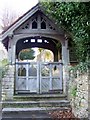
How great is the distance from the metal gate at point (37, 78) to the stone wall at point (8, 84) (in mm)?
222

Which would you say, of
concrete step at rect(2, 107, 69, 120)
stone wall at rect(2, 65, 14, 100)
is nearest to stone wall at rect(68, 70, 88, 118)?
concrete step at rect(2, 107, 69, 120)

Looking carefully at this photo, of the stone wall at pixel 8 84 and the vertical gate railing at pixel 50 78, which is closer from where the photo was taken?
the stone wall at pixel 8 84

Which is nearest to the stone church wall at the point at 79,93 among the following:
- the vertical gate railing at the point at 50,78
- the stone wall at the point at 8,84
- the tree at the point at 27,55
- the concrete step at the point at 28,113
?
the concrete step at the point at 28,113

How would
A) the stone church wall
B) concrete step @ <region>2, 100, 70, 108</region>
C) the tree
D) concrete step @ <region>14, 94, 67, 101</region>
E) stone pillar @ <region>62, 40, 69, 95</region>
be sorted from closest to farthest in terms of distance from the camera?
the stone church wall < concrete step @ <region>2, 100, 70, 108</region> < concrete step @ <region>14, 94, 67, 101</region> < stone pillar @ <region>62, 40, 69, 95</region> < the tree

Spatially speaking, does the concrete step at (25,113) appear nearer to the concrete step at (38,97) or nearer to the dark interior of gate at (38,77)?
the concrete step at (38,97)

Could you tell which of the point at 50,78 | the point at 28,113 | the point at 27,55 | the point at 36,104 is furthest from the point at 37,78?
the point at 27,55

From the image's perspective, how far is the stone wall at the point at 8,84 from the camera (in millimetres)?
7605

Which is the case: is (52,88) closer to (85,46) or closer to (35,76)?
(35,76)

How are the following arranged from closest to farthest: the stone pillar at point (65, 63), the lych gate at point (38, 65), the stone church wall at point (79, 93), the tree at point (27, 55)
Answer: the stone church wall at point (79, 93)
the stone pillar at point (65, 63)
the lych gate at point (38, 65)
the tree at point (27, 55)

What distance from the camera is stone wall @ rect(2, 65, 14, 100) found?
7605 millimetres

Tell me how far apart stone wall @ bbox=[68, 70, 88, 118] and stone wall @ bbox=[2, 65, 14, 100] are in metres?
1.85

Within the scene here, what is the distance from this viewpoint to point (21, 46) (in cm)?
994

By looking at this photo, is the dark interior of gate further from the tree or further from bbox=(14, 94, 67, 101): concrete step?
the tree

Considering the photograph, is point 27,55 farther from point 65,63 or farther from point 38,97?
point 38,97
